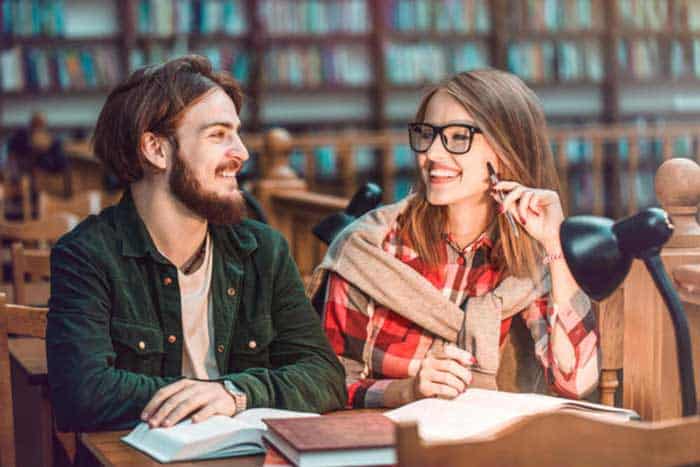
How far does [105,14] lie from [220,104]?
581 cm

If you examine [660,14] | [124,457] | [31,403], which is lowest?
[31,403]

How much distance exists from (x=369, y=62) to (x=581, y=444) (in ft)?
22.8

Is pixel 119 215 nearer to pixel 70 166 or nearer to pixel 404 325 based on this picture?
pixel 404 325

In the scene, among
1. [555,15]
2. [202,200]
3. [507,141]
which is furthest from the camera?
[555,15]

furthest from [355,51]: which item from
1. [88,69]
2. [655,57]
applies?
[655,57]

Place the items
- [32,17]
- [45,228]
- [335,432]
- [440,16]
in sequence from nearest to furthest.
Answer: [335,432]
[45,228]
[32,17]
[440,16]

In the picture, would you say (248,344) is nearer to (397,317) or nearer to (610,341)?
(397,317)

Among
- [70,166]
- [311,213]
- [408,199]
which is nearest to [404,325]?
[408,199]

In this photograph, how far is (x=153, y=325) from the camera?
2.01 meters

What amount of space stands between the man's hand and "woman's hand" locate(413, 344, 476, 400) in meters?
0.30

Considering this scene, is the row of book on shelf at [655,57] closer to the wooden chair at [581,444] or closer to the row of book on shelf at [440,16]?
the row of book on shelf at [440,16]

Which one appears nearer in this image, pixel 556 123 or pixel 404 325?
pixel 404 325

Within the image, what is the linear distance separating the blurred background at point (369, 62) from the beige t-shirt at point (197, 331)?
514 centimetres

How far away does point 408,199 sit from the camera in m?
2.28
